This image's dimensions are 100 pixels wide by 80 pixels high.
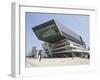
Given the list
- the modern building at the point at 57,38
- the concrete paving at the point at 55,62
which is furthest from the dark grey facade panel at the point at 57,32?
the concrete paving at the point at 55,62

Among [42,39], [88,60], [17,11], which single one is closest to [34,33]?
[42,39]

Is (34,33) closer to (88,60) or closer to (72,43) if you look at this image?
(72,43)

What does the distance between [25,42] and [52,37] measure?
0.21 m

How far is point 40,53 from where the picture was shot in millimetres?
1786

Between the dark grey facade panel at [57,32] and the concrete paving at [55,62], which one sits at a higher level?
the dark grey facade panel at [57,32]

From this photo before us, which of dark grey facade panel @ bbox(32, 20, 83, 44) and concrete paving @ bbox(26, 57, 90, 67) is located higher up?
dark grey facade panel @ bbox(32, 20, 83, 44)

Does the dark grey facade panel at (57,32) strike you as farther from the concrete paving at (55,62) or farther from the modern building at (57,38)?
the concrete paving at (55,62)

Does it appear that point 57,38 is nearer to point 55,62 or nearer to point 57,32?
point 57,32

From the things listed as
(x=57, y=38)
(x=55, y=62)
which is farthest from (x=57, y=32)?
(x=55, y=62)

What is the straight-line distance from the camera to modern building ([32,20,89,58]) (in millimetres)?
1802

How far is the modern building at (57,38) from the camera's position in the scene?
1.80m

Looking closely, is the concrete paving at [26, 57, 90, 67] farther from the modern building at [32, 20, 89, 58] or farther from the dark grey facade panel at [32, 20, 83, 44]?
the dark grey facade panel at [32, 20, 83, 44]

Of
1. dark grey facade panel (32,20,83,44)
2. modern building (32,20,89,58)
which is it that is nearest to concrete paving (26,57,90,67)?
modern building (32,20,89,58)

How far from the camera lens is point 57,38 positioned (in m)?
1.84
